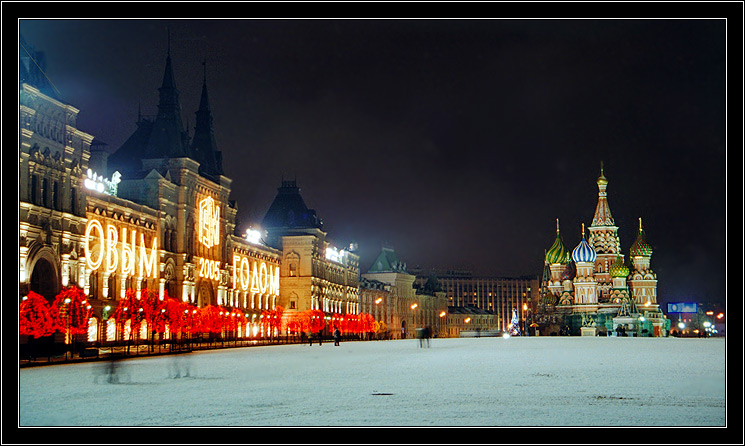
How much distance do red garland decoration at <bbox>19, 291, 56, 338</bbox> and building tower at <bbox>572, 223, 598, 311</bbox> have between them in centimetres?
14039

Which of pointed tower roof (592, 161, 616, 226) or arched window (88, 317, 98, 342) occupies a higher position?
A: pointed tower roof (592, 161, 616, 226)

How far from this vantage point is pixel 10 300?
1457 cm

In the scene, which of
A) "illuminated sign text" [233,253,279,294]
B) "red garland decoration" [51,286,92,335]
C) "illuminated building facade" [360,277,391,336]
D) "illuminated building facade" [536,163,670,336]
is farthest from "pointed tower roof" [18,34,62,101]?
"illuminated building facade" [536,163,670,336]

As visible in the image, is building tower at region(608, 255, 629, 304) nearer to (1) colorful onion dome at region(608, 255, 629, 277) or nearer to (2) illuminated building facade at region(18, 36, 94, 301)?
(1) colorful onion dome at region(608, 255, 629, 277)

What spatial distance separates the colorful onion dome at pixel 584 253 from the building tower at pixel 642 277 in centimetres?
784

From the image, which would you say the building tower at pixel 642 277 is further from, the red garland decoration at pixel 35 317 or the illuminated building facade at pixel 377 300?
the red garland decoration at pixel 35 317

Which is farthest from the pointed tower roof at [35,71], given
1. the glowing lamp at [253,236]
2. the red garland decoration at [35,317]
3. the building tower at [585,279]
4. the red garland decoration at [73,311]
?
the building tower at [585,279]

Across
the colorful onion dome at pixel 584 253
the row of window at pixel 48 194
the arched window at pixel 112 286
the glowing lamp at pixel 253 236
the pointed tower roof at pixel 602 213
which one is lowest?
the arched window at pixel 112 286

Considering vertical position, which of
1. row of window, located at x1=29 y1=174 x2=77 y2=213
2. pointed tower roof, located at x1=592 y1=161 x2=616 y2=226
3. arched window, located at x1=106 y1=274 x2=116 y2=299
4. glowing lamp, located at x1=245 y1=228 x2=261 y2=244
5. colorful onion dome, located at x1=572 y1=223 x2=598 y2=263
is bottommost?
arched window, located at x1=106 y1=274 x2=116 y2=299

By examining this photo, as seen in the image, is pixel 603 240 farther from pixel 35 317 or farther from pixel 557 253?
pixel 35 317

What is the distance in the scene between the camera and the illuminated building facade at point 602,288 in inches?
6713

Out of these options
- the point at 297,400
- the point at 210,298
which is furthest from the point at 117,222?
the point at 297,400

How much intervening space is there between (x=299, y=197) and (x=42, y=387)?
106m

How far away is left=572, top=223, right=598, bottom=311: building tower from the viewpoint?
572ft
